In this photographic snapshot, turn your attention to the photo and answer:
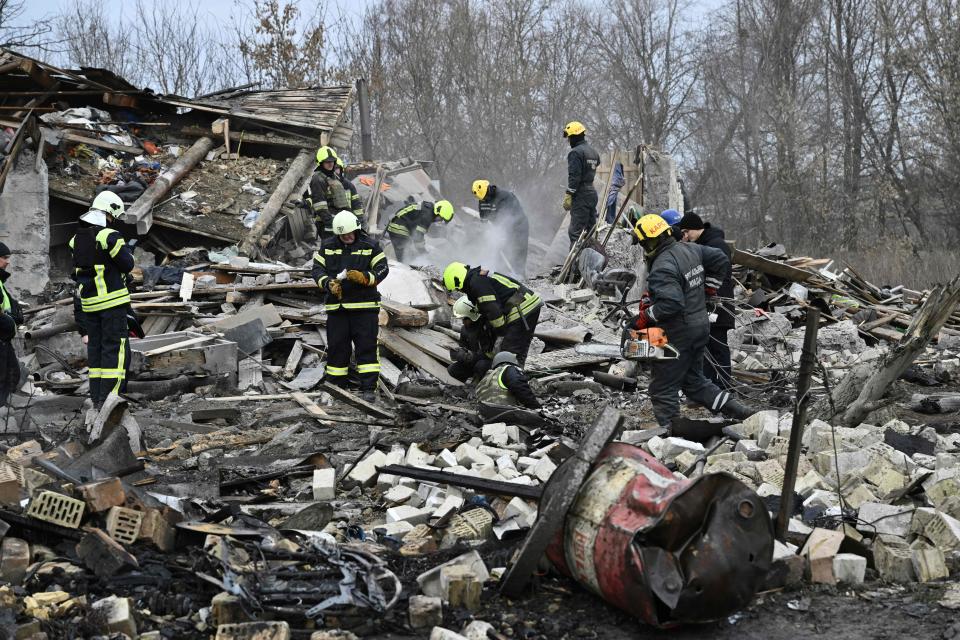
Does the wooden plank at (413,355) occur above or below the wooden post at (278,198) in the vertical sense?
below

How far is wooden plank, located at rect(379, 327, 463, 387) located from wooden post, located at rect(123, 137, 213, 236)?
469 cm

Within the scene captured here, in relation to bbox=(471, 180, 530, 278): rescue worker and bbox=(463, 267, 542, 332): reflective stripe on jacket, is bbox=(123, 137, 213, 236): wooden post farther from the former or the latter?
bbox=(463, 267, 542, 332): reflective stripe on jacket

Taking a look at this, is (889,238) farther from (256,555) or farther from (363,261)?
(256,555)

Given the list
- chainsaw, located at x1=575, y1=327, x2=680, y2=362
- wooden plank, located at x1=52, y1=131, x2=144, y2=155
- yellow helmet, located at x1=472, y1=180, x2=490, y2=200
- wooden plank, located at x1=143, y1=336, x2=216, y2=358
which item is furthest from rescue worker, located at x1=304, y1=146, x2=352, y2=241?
chainsaw, located at x1=575, y1=327, x2=680, y2=362

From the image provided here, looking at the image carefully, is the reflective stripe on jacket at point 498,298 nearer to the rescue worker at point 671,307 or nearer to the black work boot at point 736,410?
the rescue worker at point 671,307

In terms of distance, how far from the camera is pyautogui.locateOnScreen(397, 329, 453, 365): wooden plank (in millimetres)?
9852

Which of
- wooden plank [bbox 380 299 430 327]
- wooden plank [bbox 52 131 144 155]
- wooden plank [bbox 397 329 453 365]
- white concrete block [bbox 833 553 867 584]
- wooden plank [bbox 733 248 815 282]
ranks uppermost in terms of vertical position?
wooden plank [bbox 52 131 144 155]

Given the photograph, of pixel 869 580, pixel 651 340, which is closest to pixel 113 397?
pixel 651 340

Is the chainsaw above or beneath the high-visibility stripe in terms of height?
beneath

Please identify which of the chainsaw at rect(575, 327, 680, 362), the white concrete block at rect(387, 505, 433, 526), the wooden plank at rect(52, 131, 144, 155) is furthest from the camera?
the wooden plank at rect(52, 131, 144, 155)

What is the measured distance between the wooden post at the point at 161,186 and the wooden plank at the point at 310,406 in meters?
5.09

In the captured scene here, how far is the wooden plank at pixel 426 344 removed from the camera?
9.85 m

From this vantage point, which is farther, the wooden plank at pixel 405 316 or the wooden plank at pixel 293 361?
the wooden plank at pixel 405 316

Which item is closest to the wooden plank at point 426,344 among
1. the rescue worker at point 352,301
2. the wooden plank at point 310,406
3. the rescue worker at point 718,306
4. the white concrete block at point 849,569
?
the rescue worker at point 352,301
